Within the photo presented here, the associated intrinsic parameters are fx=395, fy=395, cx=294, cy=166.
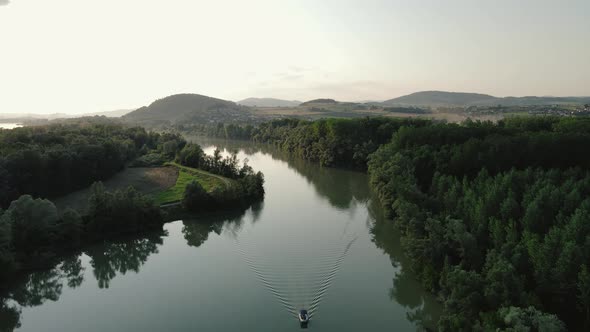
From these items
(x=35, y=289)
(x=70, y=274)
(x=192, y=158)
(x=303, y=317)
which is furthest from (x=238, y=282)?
(x=192, y=158)

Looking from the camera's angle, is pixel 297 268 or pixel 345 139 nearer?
pixel 297 268

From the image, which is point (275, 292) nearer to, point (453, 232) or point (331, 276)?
point (331, 276)

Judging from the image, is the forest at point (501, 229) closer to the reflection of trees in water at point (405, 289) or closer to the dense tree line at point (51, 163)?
the reflection of trees in water at point (405, 289)

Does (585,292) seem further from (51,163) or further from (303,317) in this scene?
(51,163)

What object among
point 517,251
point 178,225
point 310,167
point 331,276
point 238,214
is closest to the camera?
point 517,251

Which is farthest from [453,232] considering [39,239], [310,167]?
[310,167]

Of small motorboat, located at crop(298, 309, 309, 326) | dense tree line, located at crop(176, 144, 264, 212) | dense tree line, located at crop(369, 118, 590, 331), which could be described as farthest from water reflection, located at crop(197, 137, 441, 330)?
dense tree line, located at crop(176, 144, 264, 212)
